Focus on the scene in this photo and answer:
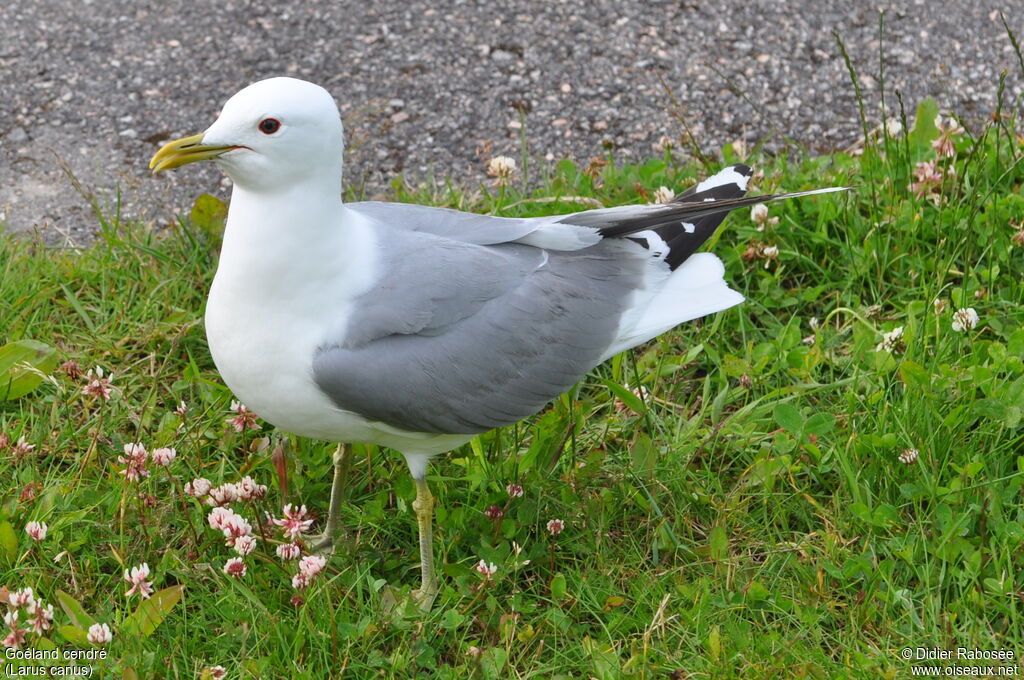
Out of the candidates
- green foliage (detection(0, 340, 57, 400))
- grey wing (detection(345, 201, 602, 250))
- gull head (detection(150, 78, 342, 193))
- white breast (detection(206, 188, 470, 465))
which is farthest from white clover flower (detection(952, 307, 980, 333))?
green foliage (detection(0, 340, 57, 400))

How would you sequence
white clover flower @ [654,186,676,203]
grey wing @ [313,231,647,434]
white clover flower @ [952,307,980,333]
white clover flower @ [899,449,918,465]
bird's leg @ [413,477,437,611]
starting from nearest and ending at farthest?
1. grey wing @ [313,231,647,434]
2. bird's leg @ [413,477,437,611]
3. white clover flower @ [899,449,918,465]
4. white clover flower @ [952,307,980,333]
5. white clover flower @ [654,186,676,203]

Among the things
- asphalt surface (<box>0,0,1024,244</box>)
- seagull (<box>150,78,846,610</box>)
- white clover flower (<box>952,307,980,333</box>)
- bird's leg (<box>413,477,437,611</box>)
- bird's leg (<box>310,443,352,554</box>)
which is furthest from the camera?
asphalt surface (<box>0,0,1024,244</box>)

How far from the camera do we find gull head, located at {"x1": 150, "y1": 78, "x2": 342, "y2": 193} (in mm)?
2643

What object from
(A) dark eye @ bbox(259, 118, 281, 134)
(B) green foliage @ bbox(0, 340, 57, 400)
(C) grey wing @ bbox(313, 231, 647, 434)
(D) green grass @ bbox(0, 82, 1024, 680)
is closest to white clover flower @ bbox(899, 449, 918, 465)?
(D) green grass @ bbox(0, 82, 1024, 680)

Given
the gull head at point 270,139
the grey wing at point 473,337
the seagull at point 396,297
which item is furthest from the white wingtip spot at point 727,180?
the gull head at point 270,139

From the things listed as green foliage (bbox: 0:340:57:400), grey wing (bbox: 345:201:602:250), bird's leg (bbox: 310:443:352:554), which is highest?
grey wing (bbox: 345:201:602:250)

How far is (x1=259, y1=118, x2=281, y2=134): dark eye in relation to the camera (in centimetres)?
265

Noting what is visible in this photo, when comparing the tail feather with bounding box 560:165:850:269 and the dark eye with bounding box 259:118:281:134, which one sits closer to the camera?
the dark eye with bounding box 259:118:281:134

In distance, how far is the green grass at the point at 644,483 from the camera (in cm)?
299

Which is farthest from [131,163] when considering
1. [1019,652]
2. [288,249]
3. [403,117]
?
[1019,652]

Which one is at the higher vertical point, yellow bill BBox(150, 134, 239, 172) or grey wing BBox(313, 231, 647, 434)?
yellow bill BBox(150, 134, 239, 172)

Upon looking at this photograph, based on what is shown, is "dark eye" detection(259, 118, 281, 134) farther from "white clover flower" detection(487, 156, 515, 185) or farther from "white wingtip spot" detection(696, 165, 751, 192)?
"white clover flower" detection(487, 156, 515, 185)

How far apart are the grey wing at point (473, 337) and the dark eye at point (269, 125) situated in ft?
1.63

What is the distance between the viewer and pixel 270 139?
2.66 m
